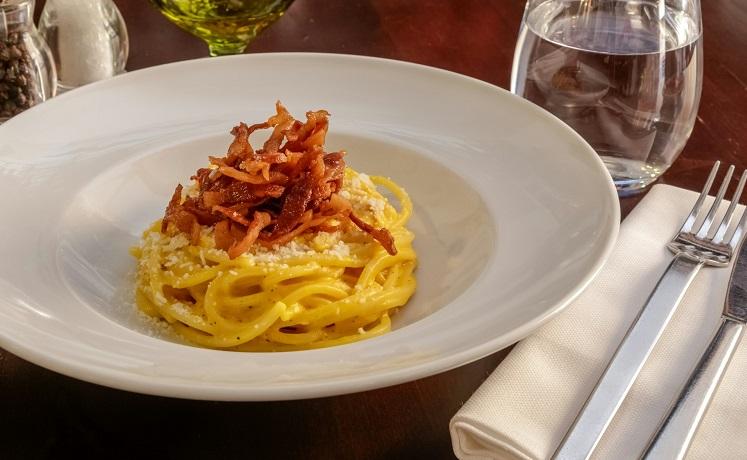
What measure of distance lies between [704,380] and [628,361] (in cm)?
10

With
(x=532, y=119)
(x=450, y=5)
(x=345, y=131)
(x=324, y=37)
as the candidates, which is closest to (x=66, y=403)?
(x=345, y=131)

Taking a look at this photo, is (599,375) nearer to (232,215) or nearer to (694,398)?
(694,398)

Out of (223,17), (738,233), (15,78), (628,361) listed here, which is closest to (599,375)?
(628,361)

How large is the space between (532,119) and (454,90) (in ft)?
0.68

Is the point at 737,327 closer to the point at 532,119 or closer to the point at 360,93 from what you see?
the point at 532,119

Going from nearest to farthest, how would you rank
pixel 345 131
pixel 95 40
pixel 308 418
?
pixel 308 418, pixel 345 131, pixel 95 40

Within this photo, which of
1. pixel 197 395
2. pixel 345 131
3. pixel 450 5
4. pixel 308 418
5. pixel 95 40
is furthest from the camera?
pixel 450 5

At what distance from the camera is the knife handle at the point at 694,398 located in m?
1.12

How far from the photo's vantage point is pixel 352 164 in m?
1.86

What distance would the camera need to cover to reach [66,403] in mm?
1308

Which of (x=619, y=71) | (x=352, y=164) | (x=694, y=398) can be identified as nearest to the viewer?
(x=694, y=398)

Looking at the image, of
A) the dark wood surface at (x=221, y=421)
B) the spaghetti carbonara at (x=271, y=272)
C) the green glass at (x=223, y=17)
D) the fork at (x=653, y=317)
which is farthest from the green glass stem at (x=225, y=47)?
the fork at (x=653, y=317)

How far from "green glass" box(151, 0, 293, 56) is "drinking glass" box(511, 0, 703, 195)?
0.64 metres

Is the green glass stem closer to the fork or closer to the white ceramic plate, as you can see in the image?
the white ceramic plate
